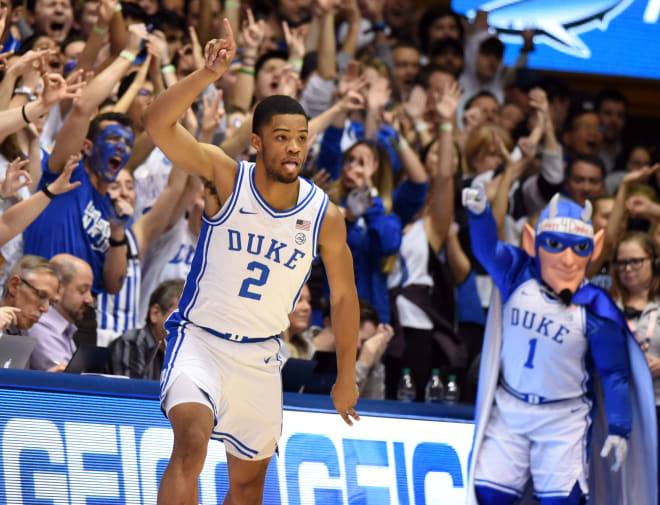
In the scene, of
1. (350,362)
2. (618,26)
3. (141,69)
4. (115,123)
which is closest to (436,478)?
(350,362)

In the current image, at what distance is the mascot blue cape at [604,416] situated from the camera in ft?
18.0

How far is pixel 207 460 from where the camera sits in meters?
5.17

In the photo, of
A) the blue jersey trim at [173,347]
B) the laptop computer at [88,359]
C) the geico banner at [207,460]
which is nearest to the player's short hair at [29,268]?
the laptop computer at [88,359]

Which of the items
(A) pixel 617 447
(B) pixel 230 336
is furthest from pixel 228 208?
(A) pixel 617 447

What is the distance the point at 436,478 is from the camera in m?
5.67

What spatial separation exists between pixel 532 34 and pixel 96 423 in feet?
22.0

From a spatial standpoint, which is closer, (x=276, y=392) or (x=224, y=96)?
(x=276, y=392)

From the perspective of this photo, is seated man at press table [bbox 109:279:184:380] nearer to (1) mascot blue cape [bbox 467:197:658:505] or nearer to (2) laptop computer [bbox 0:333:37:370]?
(2) laptop computer [bbox 0:333:37:370]

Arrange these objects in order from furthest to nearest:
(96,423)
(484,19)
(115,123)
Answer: (484,19) < (115,123) < (96,423)

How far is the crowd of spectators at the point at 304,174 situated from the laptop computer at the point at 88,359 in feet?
0.94

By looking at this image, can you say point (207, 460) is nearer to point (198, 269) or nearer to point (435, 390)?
point (198, 269)

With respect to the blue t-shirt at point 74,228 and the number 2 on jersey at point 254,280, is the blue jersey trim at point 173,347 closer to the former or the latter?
the number 2 on jersey at point 254,280

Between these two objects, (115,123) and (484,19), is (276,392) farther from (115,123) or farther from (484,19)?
(484,19)

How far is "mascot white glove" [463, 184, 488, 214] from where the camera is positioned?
18.0 ft
